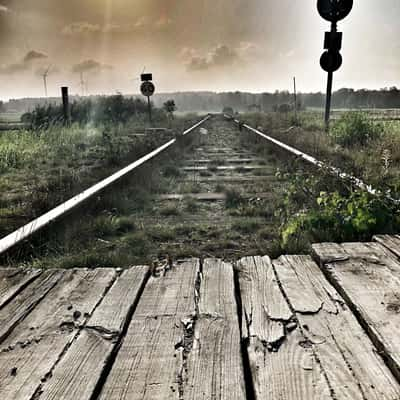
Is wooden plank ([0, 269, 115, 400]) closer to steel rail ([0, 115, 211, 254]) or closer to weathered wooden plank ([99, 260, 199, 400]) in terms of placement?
weathered wooden plank ([99, 260, 199, 400])

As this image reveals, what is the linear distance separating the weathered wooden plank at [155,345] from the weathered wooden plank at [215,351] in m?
0.04

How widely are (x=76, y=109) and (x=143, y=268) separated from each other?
2238 centimetres

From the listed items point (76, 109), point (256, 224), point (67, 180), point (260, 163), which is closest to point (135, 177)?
point (67, 180)

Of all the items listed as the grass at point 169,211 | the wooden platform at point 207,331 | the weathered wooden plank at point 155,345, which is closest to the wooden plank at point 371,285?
the wooden platform at point 207,331

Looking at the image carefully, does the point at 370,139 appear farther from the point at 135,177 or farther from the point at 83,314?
the point at 83,314

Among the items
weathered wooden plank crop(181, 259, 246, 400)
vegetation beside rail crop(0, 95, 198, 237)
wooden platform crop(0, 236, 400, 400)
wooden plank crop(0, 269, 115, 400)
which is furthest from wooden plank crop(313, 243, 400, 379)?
vegetation beside rail crop(0, 95, 198, 237)

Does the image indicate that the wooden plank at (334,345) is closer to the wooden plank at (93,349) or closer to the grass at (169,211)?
the wooden plank at (93,349)

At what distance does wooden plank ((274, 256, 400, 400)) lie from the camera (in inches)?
40.9

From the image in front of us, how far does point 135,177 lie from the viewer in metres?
5.23

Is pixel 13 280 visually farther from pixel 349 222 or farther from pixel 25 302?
pixel 349 222

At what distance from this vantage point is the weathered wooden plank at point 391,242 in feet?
6.67

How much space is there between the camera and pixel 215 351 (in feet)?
3.97

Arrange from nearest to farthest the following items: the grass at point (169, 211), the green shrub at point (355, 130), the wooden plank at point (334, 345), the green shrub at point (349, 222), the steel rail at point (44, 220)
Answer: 1. the wooden plank at point (334, 345)
2. the steel rail at point (44, 220)
3. the green shrub at point (349, 222)
4. the grass at point (169, 211)
5. the green shrub at point (355, 130)

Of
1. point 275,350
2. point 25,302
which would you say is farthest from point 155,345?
point 25,302
